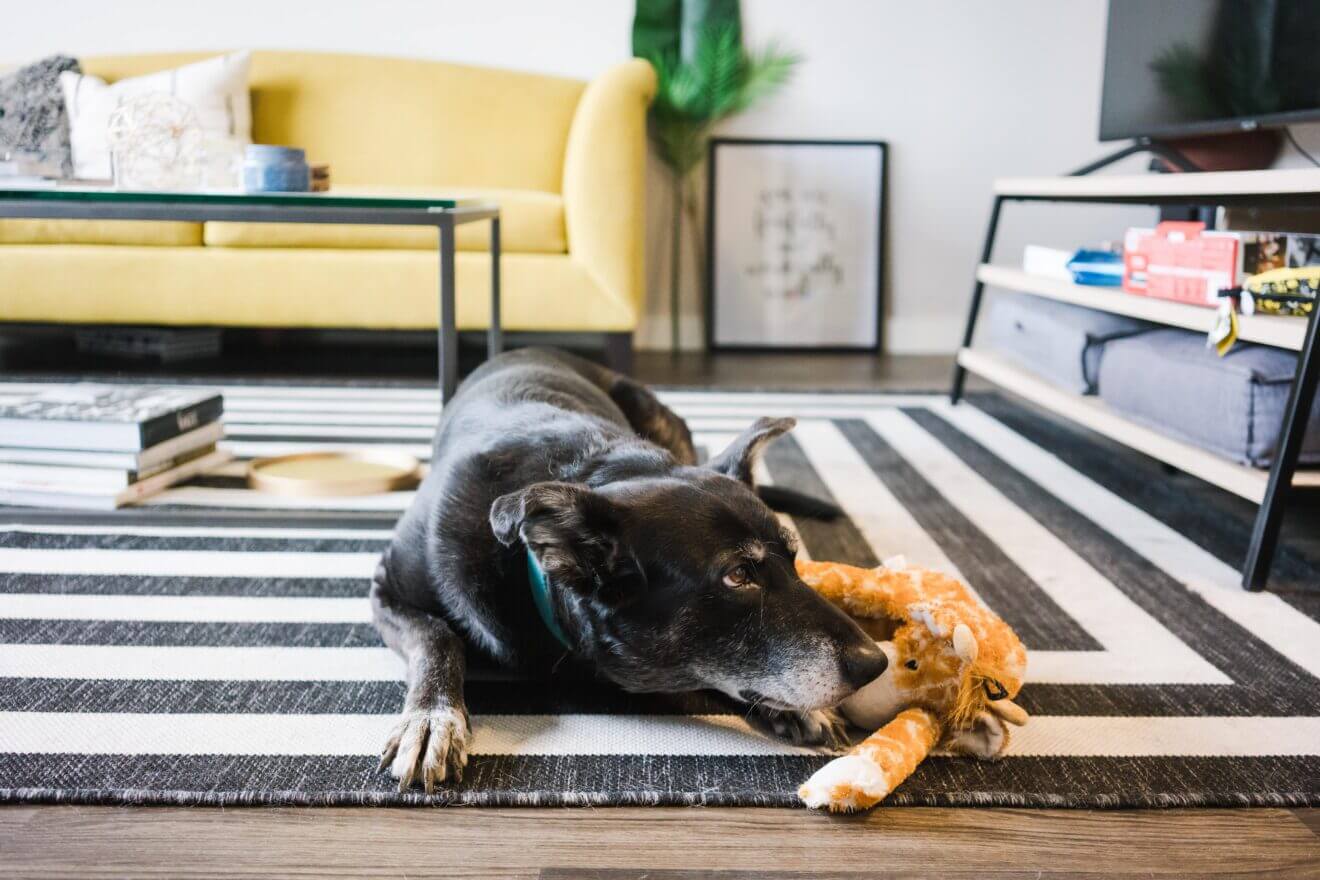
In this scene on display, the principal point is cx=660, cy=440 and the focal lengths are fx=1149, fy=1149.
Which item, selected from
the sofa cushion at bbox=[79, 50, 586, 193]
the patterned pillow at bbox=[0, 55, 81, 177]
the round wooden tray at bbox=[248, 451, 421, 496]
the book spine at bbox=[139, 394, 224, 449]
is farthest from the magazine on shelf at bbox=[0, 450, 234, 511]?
the sofa cushion at bbox=[79, 50, 586, 193]

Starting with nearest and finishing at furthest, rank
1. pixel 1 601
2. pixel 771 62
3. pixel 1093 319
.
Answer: pixel 1 601 < pixel 1093 319 < pixel 771 62

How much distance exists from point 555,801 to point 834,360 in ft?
11.7

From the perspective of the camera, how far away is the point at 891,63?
474 centimetres

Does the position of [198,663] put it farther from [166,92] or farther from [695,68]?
[695,68]

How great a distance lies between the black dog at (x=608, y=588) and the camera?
118 cm

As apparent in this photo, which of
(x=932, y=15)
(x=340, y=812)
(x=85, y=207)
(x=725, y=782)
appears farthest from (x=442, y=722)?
(x=932, y=15)

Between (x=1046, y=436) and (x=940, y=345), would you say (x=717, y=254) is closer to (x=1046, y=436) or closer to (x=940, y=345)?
(x=940, y=345)

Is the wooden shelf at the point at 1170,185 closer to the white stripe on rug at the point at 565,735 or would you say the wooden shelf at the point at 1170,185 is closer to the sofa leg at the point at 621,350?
the white stripe on rug at the point at 565,735

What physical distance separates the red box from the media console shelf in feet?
0.15

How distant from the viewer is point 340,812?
1.14 m

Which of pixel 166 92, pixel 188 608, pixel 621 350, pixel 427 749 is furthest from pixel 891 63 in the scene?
pixel 427 749

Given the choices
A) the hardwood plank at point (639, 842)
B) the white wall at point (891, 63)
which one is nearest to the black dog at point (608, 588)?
the hardwood plank at point (639, 842)

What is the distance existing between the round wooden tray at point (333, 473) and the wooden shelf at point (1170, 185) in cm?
164

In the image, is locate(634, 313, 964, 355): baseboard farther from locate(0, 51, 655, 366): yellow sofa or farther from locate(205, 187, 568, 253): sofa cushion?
locate(205, 187, 568, 253): sofa cushion
